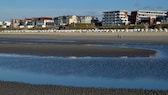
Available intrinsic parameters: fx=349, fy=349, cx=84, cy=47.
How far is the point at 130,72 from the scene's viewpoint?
13656 mm

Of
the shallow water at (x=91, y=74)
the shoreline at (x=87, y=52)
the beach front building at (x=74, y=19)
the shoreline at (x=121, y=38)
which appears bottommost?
the shoreline at (x=121, y=38)

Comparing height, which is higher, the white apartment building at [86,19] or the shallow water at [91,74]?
the white apartment building at [86,19]

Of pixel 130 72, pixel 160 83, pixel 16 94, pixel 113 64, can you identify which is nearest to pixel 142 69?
pixel 130 72

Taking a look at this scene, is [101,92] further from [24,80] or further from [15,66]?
[15,66]

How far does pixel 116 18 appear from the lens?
140250 mm

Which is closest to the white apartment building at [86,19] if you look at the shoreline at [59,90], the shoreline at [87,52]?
the shoreline at [87,52]

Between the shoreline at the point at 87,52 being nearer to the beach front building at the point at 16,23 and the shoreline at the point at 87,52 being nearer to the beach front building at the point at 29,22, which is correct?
the beach front building at the point at 29,22

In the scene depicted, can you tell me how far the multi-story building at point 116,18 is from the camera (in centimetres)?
13860

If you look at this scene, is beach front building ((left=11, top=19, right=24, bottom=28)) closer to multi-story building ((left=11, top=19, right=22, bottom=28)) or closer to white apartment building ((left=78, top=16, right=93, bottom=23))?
multi-story building ((left=11, top=19, right=22, bottom=28))

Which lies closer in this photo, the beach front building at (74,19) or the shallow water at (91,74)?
the shallow water at (91,74)

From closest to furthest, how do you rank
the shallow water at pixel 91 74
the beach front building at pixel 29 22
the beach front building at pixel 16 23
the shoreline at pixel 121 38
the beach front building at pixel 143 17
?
the shallow water at pixel 91 74 → the shoreline at pixel 121 38 → the beach front building at pixel 143 17 → the beach front building at pixel 29 22 → the beach front building at pixel 16 23

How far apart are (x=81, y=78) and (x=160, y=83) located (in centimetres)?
276

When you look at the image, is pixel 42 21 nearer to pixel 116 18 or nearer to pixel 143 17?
pixel 116 18

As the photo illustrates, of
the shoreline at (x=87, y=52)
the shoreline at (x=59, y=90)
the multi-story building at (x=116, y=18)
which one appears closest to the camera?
the shoreline at (x=59, y=90)
